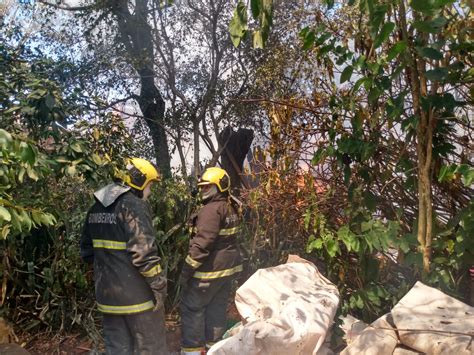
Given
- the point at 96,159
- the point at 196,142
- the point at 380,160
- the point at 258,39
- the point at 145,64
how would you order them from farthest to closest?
the point at 196,142 < the point at 145,64 < the point at 380,160 < the point at 96,159 < the point at 258,39

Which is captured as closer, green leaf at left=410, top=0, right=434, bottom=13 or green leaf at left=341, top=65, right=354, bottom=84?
green leaf at left=410, top=0, right=434, bottom=13

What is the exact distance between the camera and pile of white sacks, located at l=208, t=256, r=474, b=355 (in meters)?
2.93

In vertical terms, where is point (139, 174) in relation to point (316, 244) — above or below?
above

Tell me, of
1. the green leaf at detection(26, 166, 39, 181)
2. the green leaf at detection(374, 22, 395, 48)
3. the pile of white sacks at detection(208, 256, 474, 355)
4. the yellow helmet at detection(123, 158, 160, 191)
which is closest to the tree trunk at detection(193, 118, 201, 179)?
the yellow helmet at detection(123, 158, 160, 191)

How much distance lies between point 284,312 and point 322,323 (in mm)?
251

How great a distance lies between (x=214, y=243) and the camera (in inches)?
186

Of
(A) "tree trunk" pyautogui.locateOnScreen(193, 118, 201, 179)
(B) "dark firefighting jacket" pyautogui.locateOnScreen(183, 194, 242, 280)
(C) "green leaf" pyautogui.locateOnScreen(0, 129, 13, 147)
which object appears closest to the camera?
(C) "green leaf" pyautogui.locateOnScreen(0, 129, 13, 147)

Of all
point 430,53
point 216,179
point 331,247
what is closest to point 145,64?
point 216,179

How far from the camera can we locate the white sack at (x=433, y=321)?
9.09ft

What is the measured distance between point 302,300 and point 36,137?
2.03m

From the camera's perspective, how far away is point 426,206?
360cm

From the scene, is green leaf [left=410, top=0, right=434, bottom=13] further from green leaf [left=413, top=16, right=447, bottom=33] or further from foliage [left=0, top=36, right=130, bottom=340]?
foliage [left=0, top=36, right=130, bottom=340]

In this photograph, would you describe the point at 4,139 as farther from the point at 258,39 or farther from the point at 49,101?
the point at 258,39

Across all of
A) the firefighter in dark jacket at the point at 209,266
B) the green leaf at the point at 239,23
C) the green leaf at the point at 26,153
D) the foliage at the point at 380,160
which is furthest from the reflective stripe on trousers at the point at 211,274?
the green leaf at the point at 26,153
